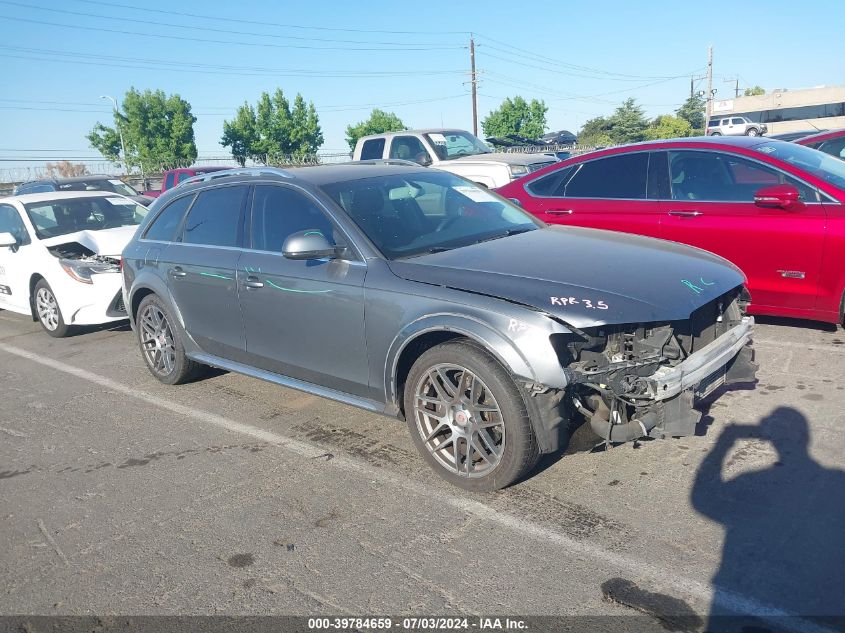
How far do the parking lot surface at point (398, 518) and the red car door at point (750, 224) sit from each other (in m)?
0.73

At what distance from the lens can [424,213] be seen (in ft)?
15.8

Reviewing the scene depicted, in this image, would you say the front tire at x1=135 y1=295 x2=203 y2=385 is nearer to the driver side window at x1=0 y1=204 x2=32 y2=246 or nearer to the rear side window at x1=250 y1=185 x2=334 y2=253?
the rear side window at x1=250 y1=185 x2=334 y2=253

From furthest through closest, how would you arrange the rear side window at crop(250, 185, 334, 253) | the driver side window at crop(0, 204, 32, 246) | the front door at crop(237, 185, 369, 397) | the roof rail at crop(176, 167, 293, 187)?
1. the driver side window at crop(0, 204, 32, 246)
2. the roof rail at crop(176, 167, 293, 187)
3. the rear side window at crop(250, 185, 334, 253)
4. the front door at crop(237, 185, 369, 397)

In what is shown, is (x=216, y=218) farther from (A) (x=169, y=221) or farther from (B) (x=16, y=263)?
(B) (x=16, y=263)

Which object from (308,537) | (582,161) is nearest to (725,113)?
(582,161)

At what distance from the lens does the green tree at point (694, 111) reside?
81438 mm

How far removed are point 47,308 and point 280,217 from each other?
198 inches

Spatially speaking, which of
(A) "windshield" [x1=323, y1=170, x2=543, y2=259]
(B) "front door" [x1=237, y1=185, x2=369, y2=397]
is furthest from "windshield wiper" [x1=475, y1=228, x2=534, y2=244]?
(B) "front door" [x1=237, y1=185, x2=369, y2=397]

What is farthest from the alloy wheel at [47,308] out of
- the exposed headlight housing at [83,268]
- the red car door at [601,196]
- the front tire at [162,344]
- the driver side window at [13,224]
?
the red car door at [601,196]

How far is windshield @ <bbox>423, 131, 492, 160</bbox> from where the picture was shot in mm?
13950

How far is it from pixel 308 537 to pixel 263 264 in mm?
2022

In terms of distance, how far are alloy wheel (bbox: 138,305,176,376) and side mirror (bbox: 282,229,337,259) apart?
2186mm

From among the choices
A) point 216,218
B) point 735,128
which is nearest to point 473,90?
point 735,128

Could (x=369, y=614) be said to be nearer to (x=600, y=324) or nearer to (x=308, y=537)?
(x=308, y=537)
